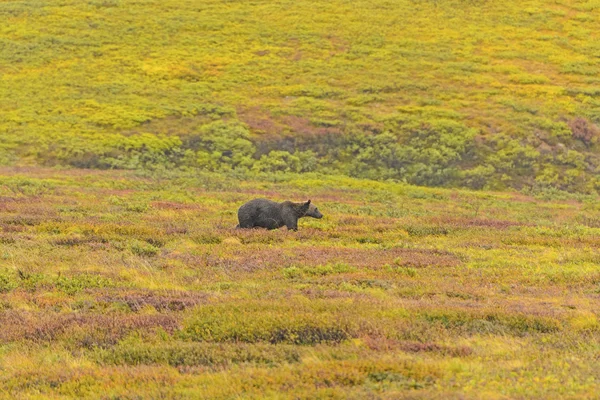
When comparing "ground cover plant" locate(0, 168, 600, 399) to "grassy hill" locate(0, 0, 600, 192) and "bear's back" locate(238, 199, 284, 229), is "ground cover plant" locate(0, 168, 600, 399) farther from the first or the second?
"grassy hill" locate(0, 0, 600, 192)

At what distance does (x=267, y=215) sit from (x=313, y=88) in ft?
155

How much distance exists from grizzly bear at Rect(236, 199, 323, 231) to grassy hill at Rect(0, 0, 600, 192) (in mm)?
28680

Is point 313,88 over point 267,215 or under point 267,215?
under

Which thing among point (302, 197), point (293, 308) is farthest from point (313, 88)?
point (293, 308)

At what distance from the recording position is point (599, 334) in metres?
12.3

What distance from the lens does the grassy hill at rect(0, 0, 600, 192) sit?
5694 cm

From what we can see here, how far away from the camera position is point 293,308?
43.7 ft

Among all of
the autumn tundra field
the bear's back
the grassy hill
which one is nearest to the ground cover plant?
the autumn tundra field

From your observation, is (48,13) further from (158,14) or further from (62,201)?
(62,201)

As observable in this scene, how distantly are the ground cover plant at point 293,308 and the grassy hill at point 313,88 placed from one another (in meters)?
26.7

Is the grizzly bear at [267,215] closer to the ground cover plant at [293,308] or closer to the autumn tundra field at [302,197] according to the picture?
the autumn tundra field at [302,197]

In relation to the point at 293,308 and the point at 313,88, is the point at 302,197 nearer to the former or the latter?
the point at 293,308

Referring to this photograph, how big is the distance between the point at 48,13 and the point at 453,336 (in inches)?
3577

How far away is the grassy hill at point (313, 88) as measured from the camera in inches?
2242
